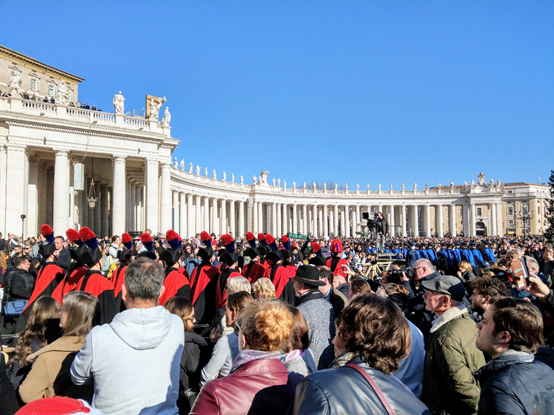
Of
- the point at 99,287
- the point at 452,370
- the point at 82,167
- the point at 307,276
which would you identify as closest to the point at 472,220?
the point at 82,167

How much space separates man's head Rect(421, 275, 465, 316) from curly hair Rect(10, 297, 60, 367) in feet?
12.8

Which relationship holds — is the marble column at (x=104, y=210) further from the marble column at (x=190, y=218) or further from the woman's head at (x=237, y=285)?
the woman's head at (x=237, y=285)

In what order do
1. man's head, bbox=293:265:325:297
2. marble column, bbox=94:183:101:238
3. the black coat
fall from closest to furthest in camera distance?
the black coat → man's head, bbox=293:265:325:297 → marble column, bbox=94:183:101:238

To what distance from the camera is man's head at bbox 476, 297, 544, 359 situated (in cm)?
278

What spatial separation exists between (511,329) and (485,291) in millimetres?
2411

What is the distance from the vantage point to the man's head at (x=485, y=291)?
4.96 meters

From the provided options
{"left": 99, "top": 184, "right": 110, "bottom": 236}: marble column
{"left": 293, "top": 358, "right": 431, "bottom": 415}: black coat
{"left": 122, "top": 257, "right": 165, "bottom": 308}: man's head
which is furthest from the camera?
{"left": 99, "top": 184, "right": 110, "bottom": 236}: marble column

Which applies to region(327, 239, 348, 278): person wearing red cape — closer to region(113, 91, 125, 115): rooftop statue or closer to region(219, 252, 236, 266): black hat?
region(219, 252, 236, 266): black hat

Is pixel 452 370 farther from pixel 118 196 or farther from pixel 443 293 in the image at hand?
pixel 118 196

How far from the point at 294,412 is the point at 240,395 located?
48 cm

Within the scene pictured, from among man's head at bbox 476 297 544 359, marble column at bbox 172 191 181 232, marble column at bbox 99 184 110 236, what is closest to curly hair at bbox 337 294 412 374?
man's head at bbox 476 297 544 359

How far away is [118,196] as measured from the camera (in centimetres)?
3103

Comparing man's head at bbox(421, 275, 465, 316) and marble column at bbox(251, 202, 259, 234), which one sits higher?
marble column at bbox(251, 202, 259, 234)

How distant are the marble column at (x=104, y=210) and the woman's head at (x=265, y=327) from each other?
38.7 metres
